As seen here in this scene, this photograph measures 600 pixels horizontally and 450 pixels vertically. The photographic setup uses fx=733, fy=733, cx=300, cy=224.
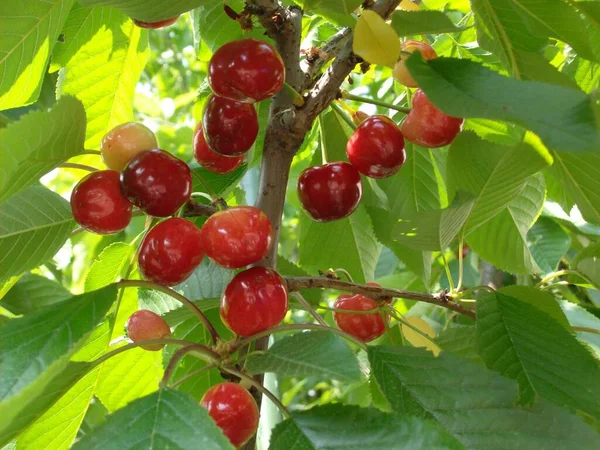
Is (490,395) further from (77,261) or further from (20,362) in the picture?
(77,261)

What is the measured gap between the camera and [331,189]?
112 cm

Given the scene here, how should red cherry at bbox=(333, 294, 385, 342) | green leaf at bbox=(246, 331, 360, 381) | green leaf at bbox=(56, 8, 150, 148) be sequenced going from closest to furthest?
green leaf at bbox=(246, 331, 360, 381), red cherry at bbox=(333, 294, 385, 342), green leaf at bbox=(56, 8, 150, 148)

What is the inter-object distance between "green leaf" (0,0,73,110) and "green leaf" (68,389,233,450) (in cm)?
67

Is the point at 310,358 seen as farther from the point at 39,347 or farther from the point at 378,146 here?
the point at 378,146

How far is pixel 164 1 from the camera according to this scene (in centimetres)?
92

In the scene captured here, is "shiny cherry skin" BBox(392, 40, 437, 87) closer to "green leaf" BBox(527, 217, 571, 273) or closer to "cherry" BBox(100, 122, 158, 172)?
"cherry" BBox(100, 122, 158, 172)

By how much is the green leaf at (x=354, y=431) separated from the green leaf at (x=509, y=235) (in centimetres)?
77

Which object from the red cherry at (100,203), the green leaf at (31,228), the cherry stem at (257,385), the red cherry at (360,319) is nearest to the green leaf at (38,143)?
the red cherry at (100,203)


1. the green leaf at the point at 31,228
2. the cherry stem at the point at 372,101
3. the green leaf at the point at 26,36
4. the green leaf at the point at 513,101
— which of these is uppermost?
the green leaf at the point at 513,101

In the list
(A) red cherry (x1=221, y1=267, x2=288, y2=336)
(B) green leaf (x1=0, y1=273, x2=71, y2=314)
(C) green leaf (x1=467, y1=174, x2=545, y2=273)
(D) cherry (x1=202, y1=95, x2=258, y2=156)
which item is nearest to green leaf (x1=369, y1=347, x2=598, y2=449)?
(A) red cherry (x1=221, y1=267, x2=288, y2=336)

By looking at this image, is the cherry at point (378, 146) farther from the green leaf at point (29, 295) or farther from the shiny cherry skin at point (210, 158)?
the green leaf at point (29, 295)

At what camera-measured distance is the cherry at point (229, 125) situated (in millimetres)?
1025

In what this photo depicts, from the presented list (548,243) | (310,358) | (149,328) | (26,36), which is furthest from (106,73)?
(548,243)

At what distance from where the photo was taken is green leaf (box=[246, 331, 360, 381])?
0.77 meters
